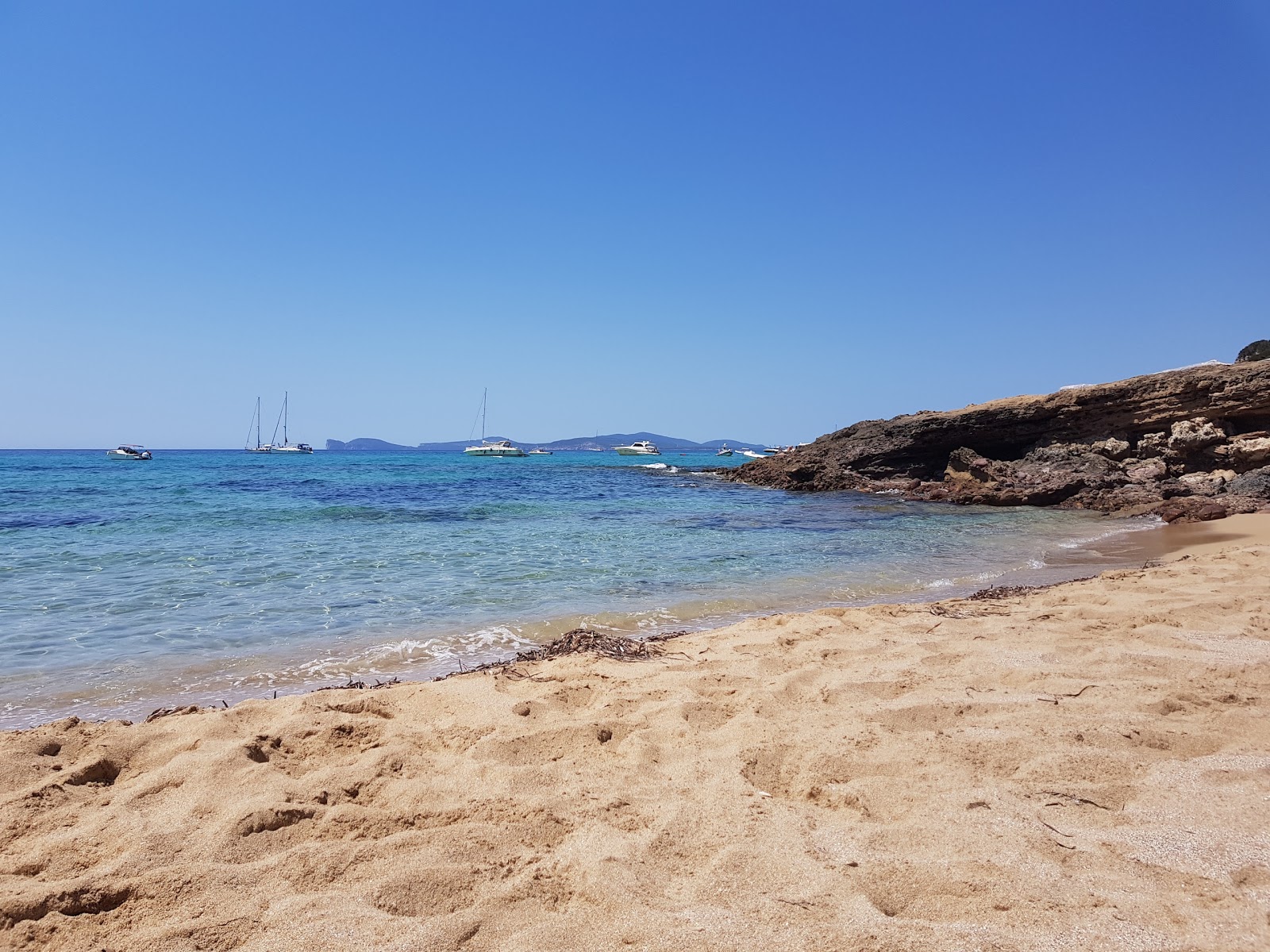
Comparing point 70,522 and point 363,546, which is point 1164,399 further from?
point 70,522

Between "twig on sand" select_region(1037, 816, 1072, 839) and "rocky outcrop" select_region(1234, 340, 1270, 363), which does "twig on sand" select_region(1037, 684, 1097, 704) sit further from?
"rocky outcrop" select_region(1234, 340, 1270, 363)

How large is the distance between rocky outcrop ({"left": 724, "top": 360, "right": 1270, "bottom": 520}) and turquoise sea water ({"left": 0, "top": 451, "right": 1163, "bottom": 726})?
265cm

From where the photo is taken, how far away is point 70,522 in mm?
13039

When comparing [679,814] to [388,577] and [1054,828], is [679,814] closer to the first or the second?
[1054,828]

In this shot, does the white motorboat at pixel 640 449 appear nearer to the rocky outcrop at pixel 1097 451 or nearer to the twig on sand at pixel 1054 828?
the rocky outcrop at pixel 1097 451

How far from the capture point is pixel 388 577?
8.45 m

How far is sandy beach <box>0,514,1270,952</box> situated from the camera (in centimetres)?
190

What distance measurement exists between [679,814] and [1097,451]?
2455cm

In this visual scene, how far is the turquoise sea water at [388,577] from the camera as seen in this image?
5.14 meters

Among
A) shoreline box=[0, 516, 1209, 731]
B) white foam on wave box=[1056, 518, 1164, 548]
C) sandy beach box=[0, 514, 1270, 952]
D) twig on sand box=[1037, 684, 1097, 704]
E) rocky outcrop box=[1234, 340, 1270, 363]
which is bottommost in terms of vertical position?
shoreline box=[0, 516, 1209, 731]

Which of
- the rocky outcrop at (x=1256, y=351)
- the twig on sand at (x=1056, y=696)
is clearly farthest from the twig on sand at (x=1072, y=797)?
the rocky outcrop at (x=1256, y=351)

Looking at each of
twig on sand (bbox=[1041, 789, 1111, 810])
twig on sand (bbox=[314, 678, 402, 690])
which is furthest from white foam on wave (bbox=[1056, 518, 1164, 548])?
twig on sand (bbox=[314, 678, 402, 690])

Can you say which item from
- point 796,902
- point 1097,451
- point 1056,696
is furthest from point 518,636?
point 1097,451

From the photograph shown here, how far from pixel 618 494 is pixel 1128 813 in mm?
22131
